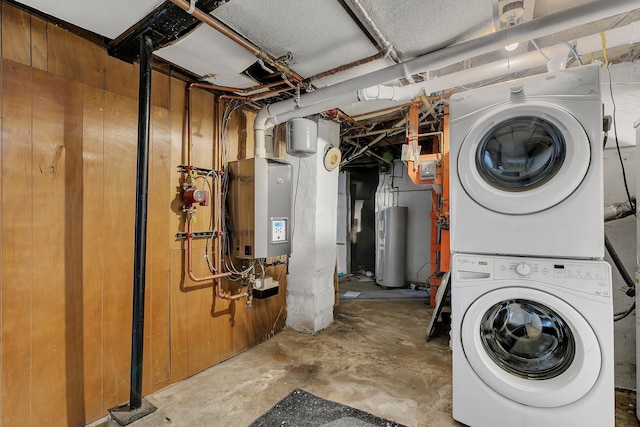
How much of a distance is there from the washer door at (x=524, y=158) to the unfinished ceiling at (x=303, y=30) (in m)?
0.42

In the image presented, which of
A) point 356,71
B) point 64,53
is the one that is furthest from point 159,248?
point 356,71

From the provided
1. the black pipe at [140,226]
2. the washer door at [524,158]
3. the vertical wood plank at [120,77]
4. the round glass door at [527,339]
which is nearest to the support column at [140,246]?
the black pipe at [140,226]

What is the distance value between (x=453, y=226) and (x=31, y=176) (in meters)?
2.24

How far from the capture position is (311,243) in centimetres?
300

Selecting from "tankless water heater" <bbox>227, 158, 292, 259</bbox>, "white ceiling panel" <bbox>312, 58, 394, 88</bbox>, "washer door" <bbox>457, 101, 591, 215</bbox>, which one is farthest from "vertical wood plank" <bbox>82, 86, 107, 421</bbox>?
"washer door" <bbox>457, 101, 591, 215</bbox>

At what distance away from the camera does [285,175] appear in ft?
8.14

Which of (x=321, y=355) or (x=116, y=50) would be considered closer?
(x=116, y=50)

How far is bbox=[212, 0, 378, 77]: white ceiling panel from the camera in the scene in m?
1.49

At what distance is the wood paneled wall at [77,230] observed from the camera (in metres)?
1.44

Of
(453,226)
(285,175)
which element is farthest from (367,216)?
(453,226)

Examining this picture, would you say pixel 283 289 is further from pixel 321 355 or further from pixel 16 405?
pixel 16 405

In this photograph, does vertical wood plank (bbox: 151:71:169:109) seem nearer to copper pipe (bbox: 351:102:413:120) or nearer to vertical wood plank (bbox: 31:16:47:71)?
vertical wood plank (bbox: 31:16:47:71)

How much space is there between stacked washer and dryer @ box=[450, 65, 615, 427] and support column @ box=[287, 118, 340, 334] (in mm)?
1502

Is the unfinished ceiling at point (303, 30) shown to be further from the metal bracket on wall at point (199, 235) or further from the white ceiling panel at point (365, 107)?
the metal bracket on wall at point (199, 235)
